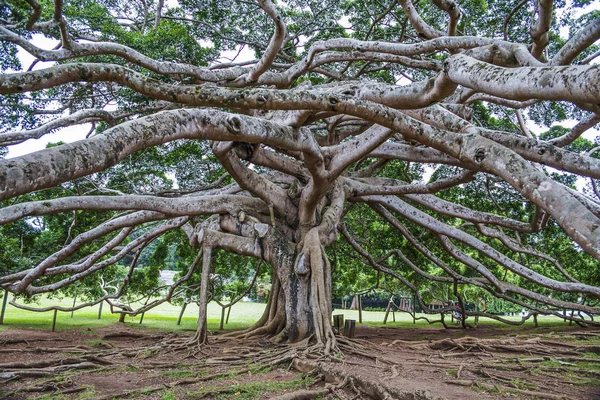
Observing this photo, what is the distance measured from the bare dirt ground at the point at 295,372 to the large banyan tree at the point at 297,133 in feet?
2.88

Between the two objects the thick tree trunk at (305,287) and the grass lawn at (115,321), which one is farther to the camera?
the grass lawn at (115,321)

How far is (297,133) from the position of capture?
5512 millimetres

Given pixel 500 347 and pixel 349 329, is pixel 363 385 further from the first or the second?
pixel 500 347

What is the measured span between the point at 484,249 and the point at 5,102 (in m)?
10.0

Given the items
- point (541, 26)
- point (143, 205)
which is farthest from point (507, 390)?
point (143, 205)

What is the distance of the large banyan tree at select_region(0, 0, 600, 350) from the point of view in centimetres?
355

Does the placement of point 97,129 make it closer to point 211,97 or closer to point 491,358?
point 211,97

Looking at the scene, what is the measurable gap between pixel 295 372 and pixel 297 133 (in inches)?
120

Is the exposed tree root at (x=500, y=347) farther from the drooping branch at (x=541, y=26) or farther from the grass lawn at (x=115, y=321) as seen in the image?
the grass lawn at (x=115, y=321)

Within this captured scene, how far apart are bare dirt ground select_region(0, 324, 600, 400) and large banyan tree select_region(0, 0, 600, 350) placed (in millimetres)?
877

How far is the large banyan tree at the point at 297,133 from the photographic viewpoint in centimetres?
355

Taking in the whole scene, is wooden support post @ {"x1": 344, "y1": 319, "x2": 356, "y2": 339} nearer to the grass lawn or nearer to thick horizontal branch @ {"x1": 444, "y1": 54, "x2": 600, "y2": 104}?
the grass lawn

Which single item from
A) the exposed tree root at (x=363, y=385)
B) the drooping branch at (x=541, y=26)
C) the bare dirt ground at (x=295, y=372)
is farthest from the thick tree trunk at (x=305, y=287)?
the drooping branch at (x=541, y=26)

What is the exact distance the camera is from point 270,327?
7.83 meters
